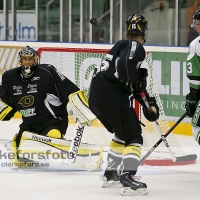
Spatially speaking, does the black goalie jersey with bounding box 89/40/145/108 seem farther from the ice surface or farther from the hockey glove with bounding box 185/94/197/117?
the ice surface

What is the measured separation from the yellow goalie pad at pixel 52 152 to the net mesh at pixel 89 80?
2.28 ft

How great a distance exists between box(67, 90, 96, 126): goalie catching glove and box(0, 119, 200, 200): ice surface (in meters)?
0.38

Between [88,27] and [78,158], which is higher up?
[88,27]

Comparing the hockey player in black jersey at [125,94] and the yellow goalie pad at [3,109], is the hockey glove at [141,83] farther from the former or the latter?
the yellow goalie pad at [3,109]

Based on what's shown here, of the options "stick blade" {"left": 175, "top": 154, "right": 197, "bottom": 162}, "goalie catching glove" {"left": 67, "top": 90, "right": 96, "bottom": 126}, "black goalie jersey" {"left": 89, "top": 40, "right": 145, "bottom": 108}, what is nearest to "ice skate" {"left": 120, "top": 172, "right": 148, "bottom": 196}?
"black goalie jersey" {"left": 89, "top": 40, "right": 145, "bottom": 108}

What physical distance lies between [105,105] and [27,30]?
21.2 feet

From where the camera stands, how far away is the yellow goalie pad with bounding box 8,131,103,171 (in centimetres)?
580

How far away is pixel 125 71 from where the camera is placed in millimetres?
4672

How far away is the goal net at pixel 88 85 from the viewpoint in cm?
651

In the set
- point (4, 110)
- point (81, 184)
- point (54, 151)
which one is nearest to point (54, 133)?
point (54, 151)

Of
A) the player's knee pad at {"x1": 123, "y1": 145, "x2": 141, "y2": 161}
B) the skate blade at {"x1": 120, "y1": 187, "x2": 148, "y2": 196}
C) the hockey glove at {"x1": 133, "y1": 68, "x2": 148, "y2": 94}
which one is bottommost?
the skate blade at {"x1": 120, "y1": 187, "x2": 148, "y2": 196}

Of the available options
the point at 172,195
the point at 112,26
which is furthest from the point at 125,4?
the point at 172,195

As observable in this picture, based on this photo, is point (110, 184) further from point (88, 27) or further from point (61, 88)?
point (88, 27)

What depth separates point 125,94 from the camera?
4828 millimetres
